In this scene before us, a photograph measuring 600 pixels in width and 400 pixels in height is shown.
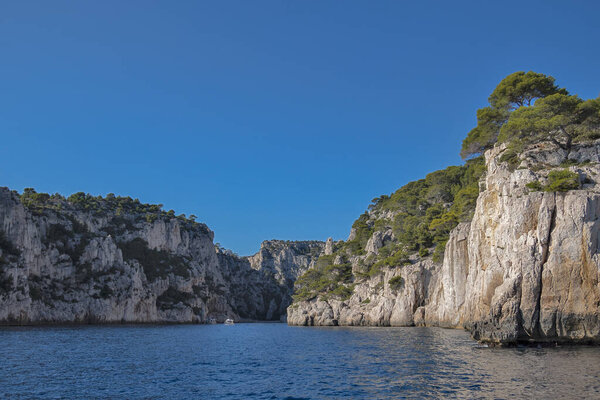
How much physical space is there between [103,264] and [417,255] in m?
72.4

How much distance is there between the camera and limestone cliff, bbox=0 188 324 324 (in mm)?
86500

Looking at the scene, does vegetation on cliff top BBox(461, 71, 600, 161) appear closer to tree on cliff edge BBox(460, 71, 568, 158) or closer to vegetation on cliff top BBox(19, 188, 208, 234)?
tree on cliff edge BBox(460, 71, 568, 158)

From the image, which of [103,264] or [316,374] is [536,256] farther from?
[103,264]

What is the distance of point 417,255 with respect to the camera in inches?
3086

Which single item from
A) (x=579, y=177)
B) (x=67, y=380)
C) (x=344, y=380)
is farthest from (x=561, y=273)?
(x=67, y=380)

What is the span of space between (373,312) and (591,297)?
51.3m

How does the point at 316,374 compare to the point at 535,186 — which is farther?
the point at 535,186

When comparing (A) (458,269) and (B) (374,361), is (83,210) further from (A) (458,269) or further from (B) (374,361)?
(B) (374,361)

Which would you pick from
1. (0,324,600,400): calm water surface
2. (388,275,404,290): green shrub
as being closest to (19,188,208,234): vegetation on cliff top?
(388,275,404,290): green shrub

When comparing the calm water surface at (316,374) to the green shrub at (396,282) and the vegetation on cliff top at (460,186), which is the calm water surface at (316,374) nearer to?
the vegetation on cliff top at (460,186)

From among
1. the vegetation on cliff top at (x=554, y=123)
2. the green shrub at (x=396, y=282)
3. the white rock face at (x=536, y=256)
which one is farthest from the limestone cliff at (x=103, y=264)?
the vegetation on cliff top at (x=554, y=123)

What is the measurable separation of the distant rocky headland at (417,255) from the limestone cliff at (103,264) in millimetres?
326

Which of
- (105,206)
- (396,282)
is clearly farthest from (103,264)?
(396,282)

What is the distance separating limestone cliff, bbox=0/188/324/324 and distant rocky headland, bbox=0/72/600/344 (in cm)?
33
